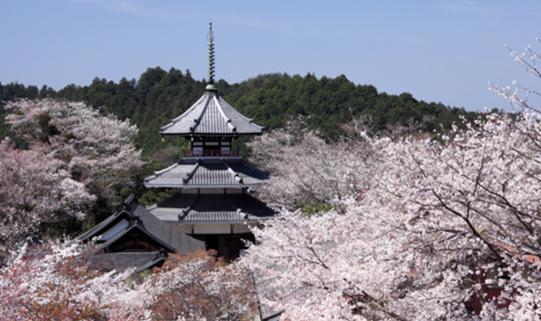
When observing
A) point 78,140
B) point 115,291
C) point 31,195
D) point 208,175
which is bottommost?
point 31,195

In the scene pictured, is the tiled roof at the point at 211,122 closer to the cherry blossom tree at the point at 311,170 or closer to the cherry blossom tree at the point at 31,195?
the cherry blossom tree at the point at 311,170

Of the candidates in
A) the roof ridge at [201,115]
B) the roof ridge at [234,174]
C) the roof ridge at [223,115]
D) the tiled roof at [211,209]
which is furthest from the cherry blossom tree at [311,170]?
the roof ridge at [201,115]

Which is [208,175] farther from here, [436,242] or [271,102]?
[271,102]

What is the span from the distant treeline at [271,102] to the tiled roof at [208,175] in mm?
16921

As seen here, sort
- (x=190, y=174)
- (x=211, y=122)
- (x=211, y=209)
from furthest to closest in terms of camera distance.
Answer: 1. (x=211, y=122)
2. (x=190, y=174)
3. (x=211, y=209)

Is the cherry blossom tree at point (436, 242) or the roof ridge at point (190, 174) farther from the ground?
the cherry blossom tree at point (436, 242)

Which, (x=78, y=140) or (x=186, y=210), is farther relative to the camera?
(x=78, y=140)

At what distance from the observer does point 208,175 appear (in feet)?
65.9

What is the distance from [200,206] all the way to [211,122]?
2.77 meters

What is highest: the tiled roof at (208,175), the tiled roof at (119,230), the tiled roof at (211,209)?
the tiled roof at (208,175)

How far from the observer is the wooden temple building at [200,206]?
17875 mm

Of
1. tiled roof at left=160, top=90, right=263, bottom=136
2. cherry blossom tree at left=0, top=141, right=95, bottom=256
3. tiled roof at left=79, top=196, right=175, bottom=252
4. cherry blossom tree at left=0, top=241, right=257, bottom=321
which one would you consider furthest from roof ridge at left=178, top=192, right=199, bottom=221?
cherry blossom tree at left=0, top=141, right=95, bottom=256

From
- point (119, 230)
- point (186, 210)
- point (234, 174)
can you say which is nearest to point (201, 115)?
point (234, 174)

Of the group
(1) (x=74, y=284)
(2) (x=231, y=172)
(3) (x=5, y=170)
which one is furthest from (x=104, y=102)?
(1) (x=74, y=284)
